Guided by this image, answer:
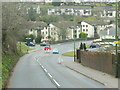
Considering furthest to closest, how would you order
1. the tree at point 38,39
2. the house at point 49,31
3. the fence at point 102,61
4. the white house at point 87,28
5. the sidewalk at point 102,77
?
the white house at point 87,28 → the house at point 49,31 → the tree at point 38,39 → the fence at point 102,61 → the sidewalk at point 102,77

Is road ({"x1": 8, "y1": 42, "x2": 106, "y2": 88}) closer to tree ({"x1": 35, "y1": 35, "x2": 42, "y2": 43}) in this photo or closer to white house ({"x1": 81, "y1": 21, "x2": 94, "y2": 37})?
tree ({"x1": 35, "y1": 35, "x2": 42, "y2": 43})

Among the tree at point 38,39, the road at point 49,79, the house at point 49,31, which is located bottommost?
the road at point 49,79

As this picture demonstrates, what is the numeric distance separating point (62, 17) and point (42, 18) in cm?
1060

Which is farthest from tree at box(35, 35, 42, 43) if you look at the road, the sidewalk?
the sidewalk

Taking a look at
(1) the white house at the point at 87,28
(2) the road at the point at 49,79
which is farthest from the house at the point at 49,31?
(2) the road at the point at 49,79

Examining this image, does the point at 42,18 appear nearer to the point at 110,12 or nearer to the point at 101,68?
the point at 110,12

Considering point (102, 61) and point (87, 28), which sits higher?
point (87, 28)

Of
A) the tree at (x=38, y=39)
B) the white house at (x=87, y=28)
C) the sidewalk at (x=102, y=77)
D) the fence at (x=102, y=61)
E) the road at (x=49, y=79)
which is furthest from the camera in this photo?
the white house at (x=87, y=28)

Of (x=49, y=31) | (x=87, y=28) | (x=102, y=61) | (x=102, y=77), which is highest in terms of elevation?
(x=87, y=28)

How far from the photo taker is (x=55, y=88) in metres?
18.0

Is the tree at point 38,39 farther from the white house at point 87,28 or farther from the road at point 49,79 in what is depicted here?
the road at point 49,79

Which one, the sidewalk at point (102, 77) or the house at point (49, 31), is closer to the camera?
the sidewalk at point (102, 77)

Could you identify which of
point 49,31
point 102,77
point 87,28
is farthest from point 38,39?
point 102,77

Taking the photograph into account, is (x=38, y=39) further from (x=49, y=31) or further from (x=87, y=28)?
(x=87, y=28)
